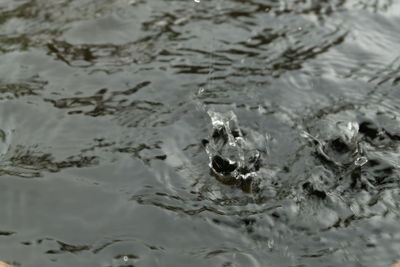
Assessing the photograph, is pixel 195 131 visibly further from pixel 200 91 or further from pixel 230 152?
pixel 200 91

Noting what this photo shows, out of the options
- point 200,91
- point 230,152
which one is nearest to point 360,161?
point 230,152

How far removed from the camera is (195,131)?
4.26m

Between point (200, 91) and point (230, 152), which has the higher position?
point (200, 91)

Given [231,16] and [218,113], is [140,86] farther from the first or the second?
[231,16]

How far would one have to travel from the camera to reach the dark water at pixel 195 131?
3.38m

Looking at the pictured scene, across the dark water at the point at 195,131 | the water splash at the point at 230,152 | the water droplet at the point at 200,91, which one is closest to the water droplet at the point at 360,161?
the dark water at the point at 195,131

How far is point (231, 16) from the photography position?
5.76 metres

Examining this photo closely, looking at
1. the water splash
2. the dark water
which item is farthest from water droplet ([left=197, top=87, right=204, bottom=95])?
the water splash

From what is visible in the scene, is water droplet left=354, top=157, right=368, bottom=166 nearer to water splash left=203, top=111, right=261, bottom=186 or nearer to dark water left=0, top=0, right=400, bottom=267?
dark water left=0, top=0, right=400, bottom=267

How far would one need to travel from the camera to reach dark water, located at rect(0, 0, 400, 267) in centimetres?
338

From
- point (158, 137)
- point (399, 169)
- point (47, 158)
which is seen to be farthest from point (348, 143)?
point (47, 158)

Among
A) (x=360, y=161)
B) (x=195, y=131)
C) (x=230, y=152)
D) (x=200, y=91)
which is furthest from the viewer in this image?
(x=200, y=91)

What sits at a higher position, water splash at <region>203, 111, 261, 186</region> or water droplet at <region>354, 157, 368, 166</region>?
water droplet at <region>354, 157, 368, 166</region>

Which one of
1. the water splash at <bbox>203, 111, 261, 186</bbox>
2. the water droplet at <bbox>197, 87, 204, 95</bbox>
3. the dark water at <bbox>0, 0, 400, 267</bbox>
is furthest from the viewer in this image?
the water droplet at <bbox>197, 87, 204, 95</bbox>
